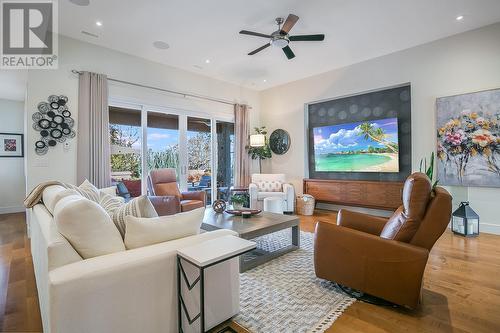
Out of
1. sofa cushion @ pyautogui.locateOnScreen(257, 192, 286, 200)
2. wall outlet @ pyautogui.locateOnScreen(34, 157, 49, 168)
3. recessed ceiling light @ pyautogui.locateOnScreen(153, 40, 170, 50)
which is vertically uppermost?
recessed ceiling light @ pyautogui.locateOnScreen(153, 40, 170, 50)

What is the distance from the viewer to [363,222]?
246cm

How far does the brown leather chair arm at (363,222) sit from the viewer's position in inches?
94.7

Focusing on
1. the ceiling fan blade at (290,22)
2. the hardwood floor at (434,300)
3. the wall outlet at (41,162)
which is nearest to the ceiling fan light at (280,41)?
the ceiling fan blade at (290,22)

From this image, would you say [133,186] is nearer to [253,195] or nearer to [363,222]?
[253,195]

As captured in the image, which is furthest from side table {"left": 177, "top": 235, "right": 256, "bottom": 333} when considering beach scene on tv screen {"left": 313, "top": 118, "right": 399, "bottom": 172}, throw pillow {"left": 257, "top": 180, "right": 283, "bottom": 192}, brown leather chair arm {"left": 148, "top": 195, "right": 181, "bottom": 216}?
beach scene on tv screen {"left": 313, "top": 118, "right": 399, "bottom": 172}

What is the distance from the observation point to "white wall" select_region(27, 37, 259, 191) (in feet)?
12.0

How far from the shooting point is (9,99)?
19.6 ft

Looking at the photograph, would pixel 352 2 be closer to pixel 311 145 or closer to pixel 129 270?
pixel 311 145

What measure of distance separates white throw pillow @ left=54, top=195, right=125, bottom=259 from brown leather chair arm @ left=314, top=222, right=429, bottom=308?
1.60m

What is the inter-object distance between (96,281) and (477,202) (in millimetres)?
4970

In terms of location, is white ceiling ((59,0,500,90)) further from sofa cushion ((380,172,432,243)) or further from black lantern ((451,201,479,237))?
black lantern ((451,201,479,237))

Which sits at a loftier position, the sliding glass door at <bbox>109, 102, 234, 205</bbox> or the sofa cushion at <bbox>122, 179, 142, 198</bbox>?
the sliding glass door at <bbox>109, 102, 234, 205</bbox>

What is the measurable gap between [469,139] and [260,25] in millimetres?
3551

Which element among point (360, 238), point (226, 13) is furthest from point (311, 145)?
point (360, 238)
